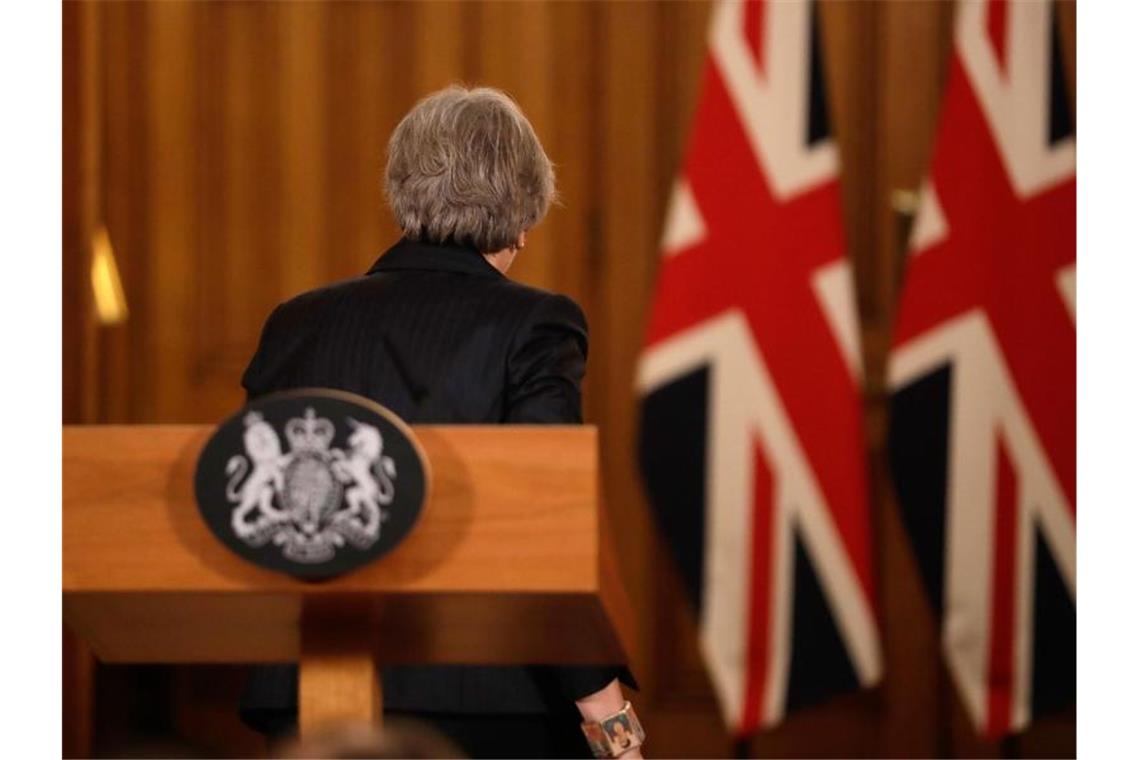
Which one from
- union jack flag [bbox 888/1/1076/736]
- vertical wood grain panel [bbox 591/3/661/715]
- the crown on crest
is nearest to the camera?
the crown on crest

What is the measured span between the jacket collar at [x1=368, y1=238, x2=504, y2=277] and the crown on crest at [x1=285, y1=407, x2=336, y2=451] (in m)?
0.72

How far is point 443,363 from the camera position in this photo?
6.27ft

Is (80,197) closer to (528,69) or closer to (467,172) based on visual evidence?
(528,69)

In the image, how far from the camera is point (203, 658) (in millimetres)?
1638

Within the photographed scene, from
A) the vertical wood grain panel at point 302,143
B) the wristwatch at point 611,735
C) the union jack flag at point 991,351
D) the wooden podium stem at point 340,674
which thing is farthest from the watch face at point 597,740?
the vertical wood grain panel at point 302,143

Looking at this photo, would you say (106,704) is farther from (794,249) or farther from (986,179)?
(986,179)

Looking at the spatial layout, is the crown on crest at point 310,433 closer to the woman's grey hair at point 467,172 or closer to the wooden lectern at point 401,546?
the wooden lectern at point 401,546

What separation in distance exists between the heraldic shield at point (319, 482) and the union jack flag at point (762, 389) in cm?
256

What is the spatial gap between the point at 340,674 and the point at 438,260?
0.66m

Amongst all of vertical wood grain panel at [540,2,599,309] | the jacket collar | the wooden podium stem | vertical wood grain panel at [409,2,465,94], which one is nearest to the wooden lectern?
the wooden podium stem

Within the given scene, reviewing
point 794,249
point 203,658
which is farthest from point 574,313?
point 794,249

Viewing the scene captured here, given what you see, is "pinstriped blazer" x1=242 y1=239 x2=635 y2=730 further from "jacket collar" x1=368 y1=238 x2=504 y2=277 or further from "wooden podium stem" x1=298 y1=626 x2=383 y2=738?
"wooden podium stem" x1=298 y1=626 x2=383 y2=738

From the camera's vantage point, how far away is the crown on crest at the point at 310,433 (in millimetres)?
1290

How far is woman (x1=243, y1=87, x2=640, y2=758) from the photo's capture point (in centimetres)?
190
